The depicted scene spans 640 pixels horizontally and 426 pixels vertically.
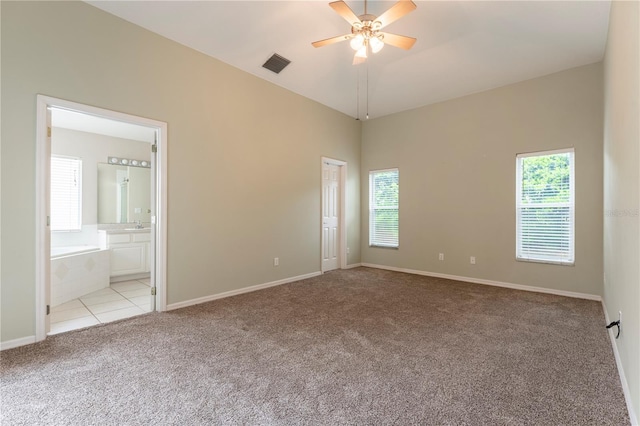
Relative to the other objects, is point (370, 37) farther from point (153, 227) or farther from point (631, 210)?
point (153, 227)

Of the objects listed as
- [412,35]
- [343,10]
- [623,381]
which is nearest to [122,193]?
[343,10]

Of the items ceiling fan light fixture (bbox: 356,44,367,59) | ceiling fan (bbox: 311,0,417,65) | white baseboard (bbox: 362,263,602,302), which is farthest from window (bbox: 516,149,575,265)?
ceiling fan light fixture (bbox: 356,44,367,59)

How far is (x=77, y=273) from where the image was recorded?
4.07 metres

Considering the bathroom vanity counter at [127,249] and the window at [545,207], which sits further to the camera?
the bathroom vanity counter at [127,249]

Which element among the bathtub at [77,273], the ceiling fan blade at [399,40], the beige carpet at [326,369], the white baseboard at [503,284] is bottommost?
the beige carpet at [326,369]

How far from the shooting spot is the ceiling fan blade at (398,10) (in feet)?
7.97

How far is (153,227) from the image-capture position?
3436 mm

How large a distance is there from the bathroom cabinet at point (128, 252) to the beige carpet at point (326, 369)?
7.73ft

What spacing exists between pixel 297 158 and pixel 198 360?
348cm

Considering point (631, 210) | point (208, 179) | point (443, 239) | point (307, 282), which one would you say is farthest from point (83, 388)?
point (443, 239)

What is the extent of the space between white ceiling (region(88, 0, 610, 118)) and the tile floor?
3204mm

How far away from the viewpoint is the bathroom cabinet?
4949 mm

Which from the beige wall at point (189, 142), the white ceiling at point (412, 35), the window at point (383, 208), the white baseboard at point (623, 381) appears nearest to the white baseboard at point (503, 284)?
the window at point (383, 208)

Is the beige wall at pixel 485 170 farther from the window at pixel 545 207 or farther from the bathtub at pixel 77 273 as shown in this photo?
the bathtub at pixel 77 273
